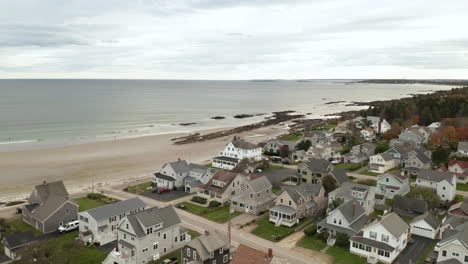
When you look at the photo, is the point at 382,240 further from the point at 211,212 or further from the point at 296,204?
the point at 211,212

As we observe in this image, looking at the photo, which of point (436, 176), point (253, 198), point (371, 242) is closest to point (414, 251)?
point (371, 242)

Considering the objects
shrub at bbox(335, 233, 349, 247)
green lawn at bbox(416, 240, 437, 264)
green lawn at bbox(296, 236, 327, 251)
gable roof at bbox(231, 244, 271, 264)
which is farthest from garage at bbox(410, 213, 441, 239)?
gable roof at bbox(231, 244, 271, 264)

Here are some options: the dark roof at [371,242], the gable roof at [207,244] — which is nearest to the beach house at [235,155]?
the dark roof at [371,242]

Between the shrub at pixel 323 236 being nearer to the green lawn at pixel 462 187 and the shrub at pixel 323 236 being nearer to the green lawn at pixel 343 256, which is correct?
the green lawn at pixel 343 256

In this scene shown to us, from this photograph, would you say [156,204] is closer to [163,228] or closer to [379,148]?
[163,228]

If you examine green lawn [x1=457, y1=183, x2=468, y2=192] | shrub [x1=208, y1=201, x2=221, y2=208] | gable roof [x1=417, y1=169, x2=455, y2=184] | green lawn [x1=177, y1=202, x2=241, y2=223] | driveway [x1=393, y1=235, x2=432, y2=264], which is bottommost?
green lawn [x1=177, y1=202, x2=241, y2=223]

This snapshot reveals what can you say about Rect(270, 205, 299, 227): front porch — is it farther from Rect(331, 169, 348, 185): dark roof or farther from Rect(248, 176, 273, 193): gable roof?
Rect(331, 169, 348, 185): dark roof
